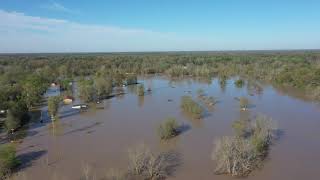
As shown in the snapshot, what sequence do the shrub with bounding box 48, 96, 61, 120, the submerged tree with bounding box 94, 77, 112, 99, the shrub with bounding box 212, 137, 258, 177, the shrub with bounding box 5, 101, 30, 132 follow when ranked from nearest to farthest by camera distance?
the shrub with bounding box 212, 137, 258, 177, the shrub with bounding box 5, 101, 30, 132, the shrub with bounding box 48, 96, 61, 120, the submerged tree with bounding box 94, 77, 112, 99

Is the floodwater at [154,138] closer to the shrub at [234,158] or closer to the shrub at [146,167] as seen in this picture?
the shrub at [234,158]

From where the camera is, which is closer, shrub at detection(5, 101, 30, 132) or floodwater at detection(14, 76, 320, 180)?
floodwater at detection(14, 76, 320, 180)

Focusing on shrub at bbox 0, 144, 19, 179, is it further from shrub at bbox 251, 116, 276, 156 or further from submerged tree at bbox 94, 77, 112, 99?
submerged tree at bbox 94, 77, 112, 99

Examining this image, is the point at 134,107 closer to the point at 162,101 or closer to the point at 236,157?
the point at 162,101

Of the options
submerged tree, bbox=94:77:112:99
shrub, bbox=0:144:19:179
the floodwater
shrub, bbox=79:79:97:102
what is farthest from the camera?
submerged tree, bbox=94:77:112:99

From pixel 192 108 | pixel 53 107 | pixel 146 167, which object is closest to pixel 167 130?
pixel 146 167

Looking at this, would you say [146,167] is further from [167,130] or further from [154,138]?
[154,138]

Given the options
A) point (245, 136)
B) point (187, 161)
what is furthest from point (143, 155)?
point (245, 136)

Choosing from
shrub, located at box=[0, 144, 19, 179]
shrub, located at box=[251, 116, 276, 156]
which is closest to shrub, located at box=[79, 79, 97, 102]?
shrub, located at box=[0, 144, 19, 179]
